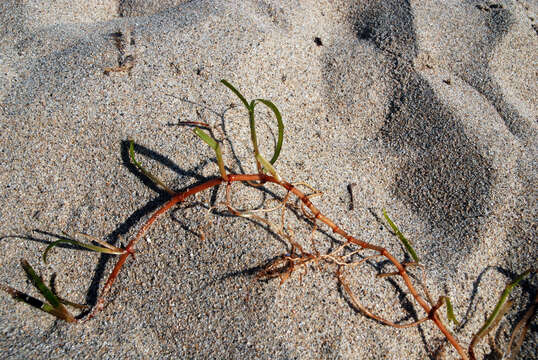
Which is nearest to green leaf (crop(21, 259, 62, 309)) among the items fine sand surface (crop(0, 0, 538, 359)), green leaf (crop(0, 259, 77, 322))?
green leaf (crop(0, 259, 77, 322))

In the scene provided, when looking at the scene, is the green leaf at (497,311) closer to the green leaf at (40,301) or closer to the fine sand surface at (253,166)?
the fine sand surface at (253,166)

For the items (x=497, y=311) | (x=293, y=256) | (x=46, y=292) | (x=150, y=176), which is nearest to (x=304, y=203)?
(x=293, y=256)

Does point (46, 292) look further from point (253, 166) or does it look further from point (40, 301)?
point (253, 166)

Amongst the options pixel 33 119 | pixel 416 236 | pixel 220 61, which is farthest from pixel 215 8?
pixel 416 236

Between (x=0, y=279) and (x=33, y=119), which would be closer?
(x=0, y=279)

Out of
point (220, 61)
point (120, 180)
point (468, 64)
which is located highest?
point (468, 64)

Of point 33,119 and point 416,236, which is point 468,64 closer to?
point 416,236
